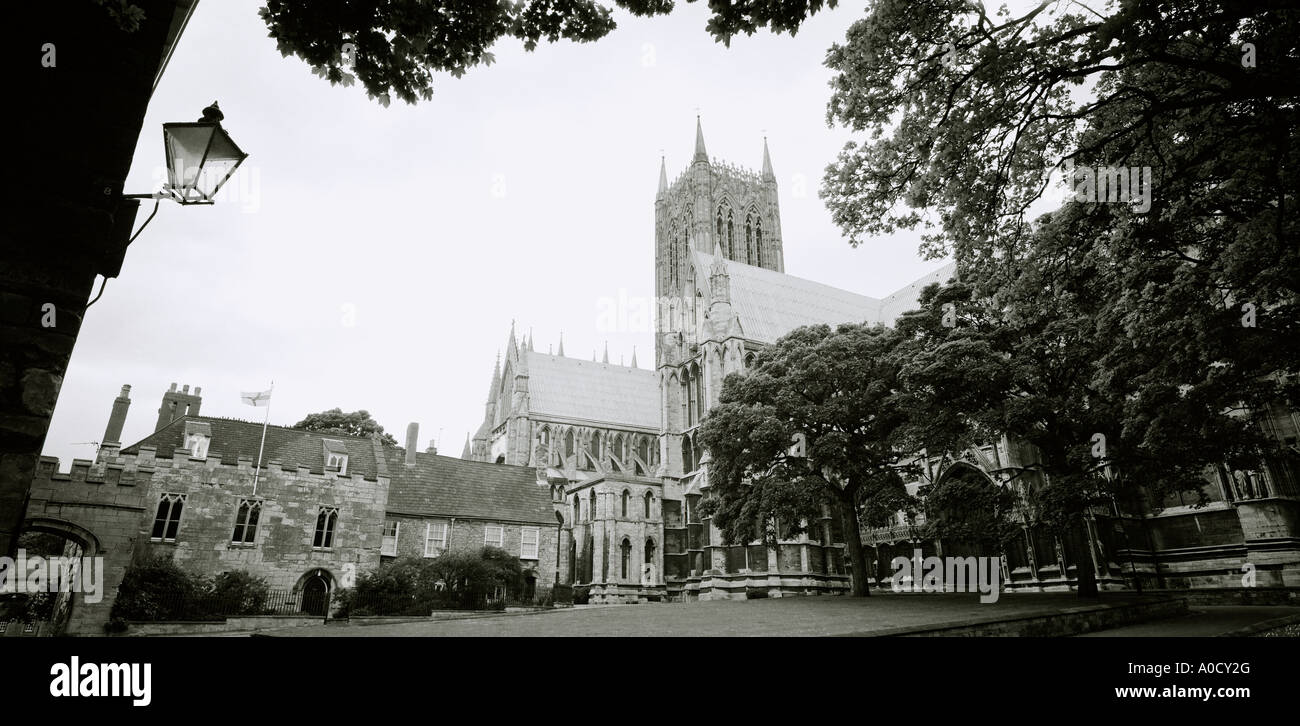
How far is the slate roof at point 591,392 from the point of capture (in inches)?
2261

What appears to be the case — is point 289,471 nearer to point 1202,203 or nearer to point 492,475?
point 492,475

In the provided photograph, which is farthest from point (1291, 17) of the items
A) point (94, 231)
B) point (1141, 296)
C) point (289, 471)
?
point (289, 471)

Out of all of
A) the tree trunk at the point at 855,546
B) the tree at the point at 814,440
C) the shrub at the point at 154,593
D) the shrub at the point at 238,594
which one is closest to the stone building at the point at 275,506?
the shrub at the point at 154,593

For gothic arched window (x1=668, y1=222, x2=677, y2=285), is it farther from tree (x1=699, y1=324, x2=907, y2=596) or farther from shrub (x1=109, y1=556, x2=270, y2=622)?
shrub (x1=109, y1=556, x2=270, y2=622)

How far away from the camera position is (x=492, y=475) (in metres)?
33.7

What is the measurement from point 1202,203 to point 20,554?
30064 millimetres

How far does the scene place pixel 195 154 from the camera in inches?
174

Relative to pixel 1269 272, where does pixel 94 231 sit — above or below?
below

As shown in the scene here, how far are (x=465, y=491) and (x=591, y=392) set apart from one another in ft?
96.1

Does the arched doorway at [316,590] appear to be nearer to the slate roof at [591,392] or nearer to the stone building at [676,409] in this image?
the stone building at [676,409]

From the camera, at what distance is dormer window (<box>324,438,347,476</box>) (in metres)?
26.3

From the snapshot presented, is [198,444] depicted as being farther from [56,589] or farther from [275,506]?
[56,589]

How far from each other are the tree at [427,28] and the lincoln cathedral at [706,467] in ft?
65.6

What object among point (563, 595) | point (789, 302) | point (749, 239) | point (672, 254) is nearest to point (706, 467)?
point (563, 595)
